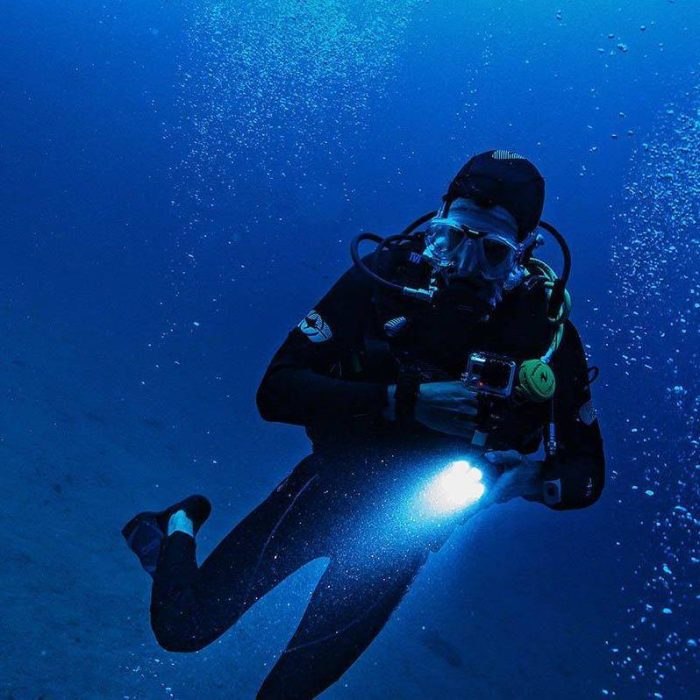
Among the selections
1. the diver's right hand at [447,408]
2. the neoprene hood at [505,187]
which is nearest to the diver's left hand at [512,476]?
the diver's right hand at [447,408]

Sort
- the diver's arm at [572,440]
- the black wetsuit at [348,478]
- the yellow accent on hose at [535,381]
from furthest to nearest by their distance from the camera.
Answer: the diver's arm at [572,440]
the black wetsuit at [348,478]
the yellow accent on hose at [535,381]

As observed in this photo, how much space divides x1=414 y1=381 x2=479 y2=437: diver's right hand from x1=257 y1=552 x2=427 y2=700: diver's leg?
628 millimetres

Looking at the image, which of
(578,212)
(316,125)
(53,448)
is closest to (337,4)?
(316,125)

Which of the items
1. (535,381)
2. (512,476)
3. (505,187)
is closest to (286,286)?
(505,187)

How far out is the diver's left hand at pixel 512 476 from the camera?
2426mm

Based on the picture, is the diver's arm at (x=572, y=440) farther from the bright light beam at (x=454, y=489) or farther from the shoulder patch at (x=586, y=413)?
the bright light beam at (x=454, y=489)

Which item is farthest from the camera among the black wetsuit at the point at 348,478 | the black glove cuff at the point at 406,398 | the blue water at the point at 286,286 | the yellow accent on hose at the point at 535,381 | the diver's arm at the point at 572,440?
the blue water at the point at 286,286

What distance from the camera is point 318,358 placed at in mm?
2617

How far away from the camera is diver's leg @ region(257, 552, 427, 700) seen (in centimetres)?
247

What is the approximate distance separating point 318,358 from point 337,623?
1.09 metres

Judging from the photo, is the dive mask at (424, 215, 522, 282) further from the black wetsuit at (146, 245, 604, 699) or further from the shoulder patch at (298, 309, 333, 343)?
the shoulder patch at (298, 309, 333, 343)

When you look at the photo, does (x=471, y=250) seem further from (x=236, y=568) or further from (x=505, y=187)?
(x=236, y=568)

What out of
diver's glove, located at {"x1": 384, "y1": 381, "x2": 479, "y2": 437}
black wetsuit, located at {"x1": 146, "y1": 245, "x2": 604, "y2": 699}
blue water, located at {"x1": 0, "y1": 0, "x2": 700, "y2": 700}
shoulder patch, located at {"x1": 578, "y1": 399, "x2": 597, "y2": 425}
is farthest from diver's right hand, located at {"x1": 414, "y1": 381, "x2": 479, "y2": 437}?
blue water, located at {"x1": 0, "y1": 0, "x2": 700, "y2": 700}

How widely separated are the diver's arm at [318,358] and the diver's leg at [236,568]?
32cm
